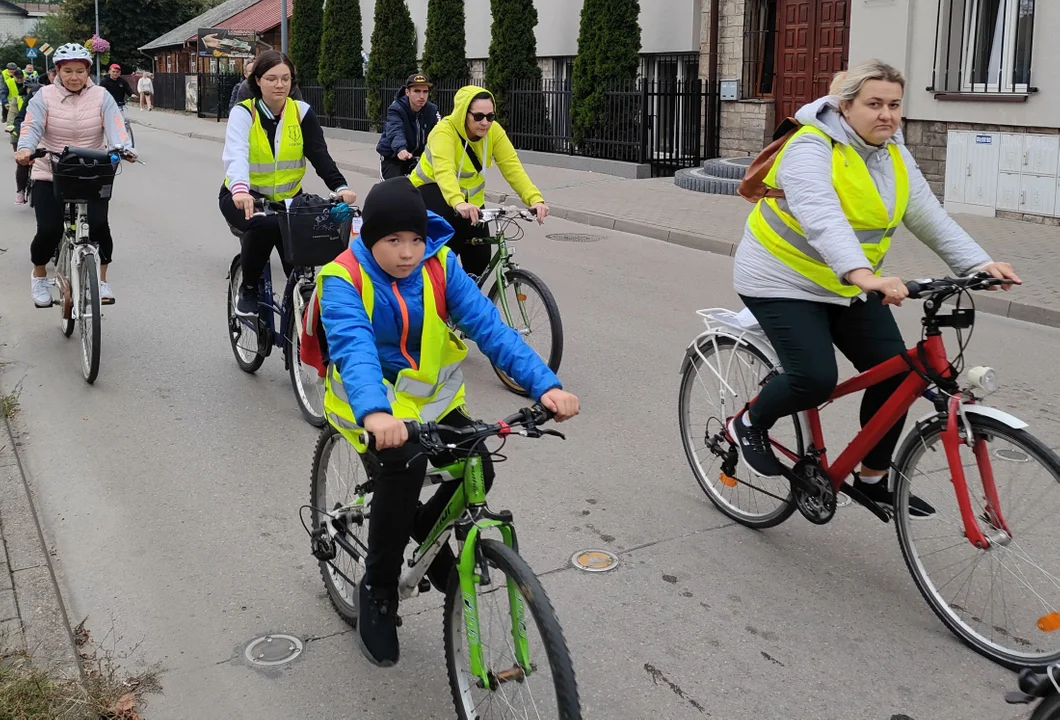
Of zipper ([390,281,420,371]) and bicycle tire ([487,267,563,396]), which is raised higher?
zipper ([390,281,420,371])

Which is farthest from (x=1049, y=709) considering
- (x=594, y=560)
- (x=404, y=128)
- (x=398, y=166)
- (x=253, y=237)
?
(x=404, y=128)

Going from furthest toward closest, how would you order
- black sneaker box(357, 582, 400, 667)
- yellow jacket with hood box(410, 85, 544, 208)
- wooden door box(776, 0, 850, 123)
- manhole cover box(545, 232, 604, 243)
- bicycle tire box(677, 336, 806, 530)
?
wooden door box(776, 0, 850, 123), manhole cover box(545, 232, 604, 243), yellow jacket with hood box(410, 85, 544, 208), bicycle tire box(677, 336, 806, 530), black sneaker box(357, 582, 400, 667)

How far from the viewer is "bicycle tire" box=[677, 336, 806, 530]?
4602 millimetres

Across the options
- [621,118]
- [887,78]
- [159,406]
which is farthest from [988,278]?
[621,118]

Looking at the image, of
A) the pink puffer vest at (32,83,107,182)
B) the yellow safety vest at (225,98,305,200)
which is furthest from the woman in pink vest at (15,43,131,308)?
the yellow safety vest at (225,98,305,200)

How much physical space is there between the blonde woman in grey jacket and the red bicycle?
0.32 feet

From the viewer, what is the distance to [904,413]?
4.05 meters

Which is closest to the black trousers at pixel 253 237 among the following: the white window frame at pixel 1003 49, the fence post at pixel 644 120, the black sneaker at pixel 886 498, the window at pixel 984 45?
the black sneaker at pixel 886 498

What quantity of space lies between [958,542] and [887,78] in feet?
5.26

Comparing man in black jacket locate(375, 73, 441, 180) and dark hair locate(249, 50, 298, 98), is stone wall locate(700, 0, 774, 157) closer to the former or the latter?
man in black jacket locate(375, 73, 441, 180)

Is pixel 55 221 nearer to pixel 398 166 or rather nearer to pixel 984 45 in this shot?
pixel 398 166

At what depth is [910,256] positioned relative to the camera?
38.4 ft

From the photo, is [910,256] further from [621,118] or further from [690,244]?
Result: [621,118]

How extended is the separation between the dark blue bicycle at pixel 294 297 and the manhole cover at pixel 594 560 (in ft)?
5.47
